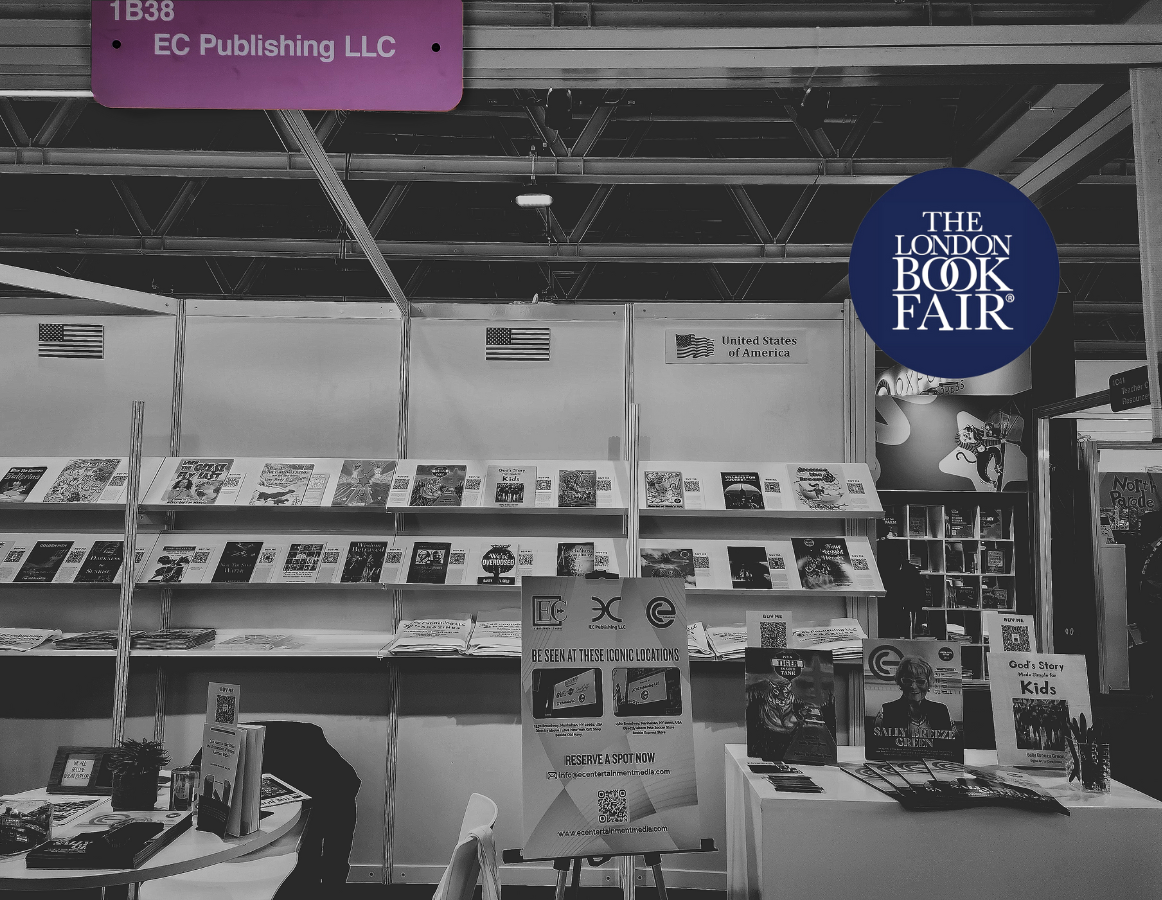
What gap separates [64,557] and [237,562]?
950 mm

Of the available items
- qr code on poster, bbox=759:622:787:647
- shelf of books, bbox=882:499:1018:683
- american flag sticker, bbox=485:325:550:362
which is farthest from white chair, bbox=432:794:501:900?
shelf of books, bbox=882:499:1018:683

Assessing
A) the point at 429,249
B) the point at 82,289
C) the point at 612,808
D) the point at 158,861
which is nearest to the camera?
the point at 158,861

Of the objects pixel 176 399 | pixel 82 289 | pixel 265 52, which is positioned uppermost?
pixel 265 52

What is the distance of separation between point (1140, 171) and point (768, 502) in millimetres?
2440

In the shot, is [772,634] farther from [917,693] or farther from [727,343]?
[727,343]

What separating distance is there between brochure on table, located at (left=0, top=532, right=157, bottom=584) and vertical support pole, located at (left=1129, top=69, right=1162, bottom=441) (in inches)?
183

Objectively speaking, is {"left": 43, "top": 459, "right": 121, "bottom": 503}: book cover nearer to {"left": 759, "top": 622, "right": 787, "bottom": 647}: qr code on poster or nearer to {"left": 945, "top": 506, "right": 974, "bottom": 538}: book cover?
{"left": 759, "top": 622, "right": 787, "bottom": 647}: qr code on poster

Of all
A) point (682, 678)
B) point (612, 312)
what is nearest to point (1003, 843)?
point (682, 678)

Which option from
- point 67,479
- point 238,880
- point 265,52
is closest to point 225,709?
point 238,880

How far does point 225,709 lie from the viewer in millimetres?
2672

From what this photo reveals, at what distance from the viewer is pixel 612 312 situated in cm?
506

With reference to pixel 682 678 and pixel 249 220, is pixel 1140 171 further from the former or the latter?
pixel 249 220

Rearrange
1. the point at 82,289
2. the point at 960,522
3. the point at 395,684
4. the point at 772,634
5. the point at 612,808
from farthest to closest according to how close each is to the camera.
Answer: the point at 960,522 → the point at 395,684 → the point at 82,289 → the point at 772,634 → the point at 612,808

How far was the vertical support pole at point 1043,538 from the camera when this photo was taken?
5238 mm
